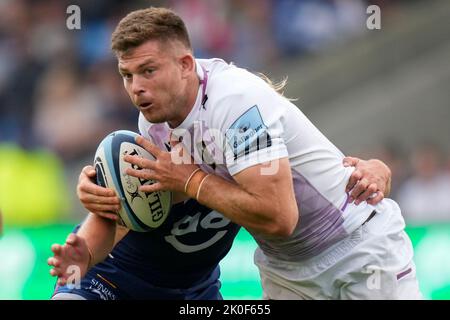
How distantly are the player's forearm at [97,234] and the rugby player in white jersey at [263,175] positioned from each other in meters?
0.02

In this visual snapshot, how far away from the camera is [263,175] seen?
5.17m

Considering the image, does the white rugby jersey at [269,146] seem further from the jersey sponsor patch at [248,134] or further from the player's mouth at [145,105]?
the player's mouth at [145,105]

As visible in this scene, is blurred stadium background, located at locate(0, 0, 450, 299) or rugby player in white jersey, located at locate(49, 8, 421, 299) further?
blurred stadium background, located at locate(0, 0, 450, 299)

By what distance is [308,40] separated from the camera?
1326cm

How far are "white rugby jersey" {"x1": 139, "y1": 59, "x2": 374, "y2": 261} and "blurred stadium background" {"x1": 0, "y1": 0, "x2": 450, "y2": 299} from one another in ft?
20.1

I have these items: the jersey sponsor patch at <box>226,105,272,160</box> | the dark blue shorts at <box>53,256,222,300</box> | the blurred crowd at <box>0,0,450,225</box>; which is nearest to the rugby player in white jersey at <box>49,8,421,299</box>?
the jersey sponsor patch at <box>226,105,272,160</box>

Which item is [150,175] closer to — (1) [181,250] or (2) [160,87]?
(2) [160,87]

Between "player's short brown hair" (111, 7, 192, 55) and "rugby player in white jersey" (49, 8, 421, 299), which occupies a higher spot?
"player's short brown hair" (111, 7, 192, 55)

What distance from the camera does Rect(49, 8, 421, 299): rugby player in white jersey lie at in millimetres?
5238

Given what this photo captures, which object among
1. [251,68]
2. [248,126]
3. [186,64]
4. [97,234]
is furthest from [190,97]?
[251,68]

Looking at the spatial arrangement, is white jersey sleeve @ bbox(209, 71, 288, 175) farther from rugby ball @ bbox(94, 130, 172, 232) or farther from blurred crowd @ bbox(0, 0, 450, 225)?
blurred crowd @ bbox(0, 0, 450, 225)

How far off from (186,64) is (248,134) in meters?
0.54

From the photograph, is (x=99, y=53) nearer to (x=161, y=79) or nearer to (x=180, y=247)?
(x=180, y=247)

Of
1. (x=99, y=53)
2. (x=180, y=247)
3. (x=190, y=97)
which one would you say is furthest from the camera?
(x=99, y=53)
